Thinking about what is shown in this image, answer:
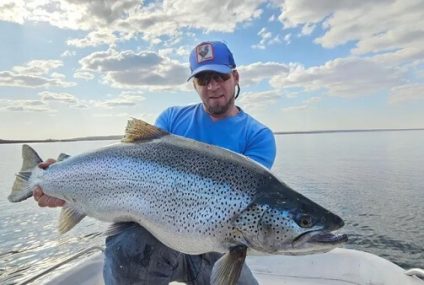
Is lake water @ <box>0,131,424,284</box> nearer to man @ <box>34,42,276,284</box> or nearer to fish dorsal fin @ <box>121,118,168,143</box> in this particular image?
man @ <box>34,42,276,284</box>

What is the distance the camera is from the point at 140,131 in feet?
12.8

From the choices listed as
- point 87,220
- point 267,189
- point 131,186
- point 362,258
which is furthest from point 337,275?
point 87,220

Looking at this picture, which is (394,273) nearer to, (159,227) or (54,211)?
(159,227)

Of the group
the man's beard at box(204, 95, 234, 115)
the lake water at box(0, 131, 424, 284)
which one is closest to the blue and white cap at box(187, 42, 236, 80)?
the man's beard at box(204, 95, 234, 115)

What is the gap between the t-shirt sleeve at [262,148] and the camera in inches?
177

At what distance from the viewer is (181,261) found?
4.05 m

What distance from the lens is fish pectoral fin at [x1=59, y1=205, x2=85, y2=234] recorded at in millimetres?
4246

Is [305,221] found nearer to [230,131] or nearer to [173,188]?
[173,188]

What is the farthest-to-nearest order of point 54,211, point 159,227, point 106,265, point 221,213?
point 54,211 → point 106,265 → point 159,227 → point 221,213

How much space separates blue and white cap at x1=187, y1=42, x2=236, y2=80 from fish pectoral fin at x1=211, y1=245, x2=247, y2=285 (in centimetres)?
230

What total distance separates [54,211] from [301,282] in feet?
58.8

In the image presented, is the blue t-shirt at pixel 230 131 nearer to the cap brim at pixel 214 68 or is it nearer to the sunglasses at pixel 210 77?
the sunglasses at pixel 210 77

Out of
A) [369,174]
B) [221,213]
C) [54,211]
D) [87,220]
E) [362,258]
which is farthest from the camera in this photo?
[369,174]

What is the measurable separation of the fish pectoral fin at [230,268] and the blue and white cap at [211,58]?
2.30 meters
